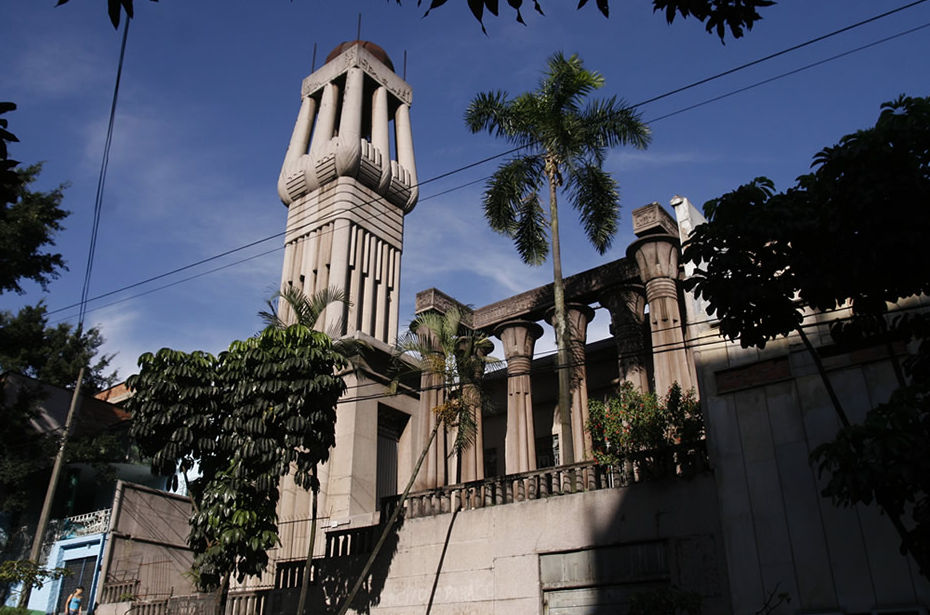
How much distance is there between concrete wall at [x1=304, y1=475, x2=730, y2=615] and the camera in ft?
47.9

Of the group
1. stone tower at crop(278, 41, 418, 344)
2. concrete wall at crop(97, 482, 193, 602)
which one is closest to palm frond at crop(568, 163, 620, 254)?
stone tower at crop(278, 41, 418, 344)

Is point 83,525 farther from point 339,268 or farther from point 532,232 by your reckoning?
point 532,232

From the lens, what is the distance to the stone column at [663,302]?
21281 mm

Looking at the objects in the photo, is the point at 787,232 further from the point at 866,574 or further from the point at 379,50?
the point at 379,50

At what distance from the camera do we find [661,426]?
56.7 ft

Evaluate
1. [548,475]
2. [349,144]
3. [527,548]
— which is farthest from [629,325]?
[349,144]

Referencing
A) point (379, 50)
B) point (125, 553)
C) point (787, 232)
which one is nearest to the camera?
point (787, 232)

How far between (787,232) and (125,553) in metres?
25.2

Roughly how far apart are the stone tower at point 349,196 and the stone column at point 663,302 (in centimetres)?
1008

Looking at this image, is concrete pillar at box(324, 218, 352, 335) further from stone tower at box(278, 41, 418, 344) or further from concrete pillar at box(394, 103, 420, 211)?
concrete pillar at box(394, 103, 420, 211)

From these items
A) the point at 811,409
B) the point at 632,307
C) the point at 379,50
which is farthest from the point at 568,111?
the point at 379,50

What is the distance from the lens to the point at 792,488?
13.6m

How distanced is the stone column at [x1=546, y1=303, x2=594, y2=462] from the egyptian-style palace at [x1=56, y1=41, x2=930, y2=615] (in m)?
0.07

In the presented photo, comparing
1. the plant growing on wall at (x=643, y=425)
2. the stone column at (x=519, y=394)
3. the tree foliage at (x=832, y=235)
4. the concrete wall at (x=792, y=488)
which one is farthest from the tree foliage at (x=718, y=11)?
the stone column at (x=519, y=394)
